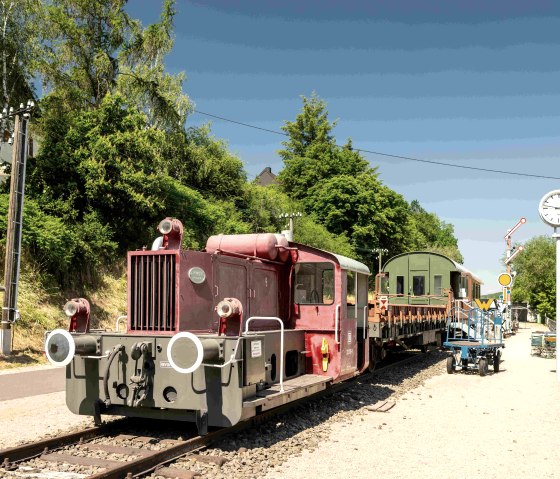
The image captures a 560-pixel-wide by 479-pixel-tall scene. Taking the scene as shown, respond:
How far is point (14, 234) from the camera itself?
15.8 metres

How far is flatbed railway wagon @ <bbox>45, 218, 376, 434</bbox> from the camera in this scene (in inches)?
271

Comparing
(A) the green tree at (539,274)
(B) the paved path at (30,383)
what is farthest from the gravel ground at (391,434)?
(A) the green tree at (539,274)

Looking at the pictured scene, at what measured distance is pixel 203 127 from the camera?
40.5m

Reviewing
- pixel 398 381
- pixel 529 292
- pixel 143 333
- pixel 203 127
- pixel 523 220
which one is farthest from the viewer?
pixel 529 292

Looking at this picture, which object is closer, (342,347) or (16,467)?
(16,467)

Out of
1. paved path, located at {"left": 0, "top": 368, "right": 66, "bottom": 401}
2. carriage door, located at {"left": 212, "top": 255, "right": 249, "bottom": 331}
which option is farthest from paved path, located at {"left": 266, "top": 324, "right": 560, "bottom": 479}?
paved path, located at {"left": 0, "top": 368, "right": 66, "bottom": 401}

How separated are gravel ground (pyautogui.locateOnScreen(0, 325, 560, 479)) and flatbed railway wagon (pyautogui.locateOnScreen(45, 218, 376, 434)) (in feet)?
1.95

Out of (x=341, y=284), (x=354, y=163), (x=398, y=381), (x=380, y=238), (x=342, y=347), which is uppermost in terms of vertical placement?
(x=354, y=163)

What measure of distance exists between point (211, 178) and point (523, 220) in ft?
65.3

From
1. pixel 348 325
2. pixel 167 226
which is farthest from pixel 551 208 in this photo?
pixel 167 226

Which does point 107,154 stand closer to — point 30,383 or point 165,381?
point 30,383

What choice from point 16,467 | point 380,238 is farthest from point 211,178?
point 16,467

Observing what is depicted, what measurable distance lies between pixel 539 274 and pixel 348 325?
58796mm

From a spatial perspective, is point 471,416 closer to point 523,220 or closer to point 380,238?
point 523,220
